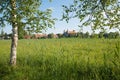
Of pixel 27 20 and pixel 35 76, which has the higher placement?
pixel 27 20

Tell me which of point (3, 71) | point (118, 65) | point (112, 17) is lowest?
point (3, 71)

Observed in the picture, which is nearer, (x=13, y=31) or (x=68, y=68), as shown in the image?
(x=68, y=68)

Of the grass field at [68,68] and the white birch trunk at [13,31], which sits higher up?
the white birch trunk at [13,31]

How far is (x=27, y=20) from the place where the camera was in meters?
12.9

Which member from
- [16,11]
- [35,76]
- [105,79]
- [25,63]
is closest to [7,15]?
[16,11]

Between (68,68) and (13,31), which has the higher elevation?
(13,31)

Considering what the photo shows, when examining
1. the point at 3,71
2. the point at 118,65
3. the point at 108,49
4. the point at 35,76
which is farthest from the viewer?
the point at 3,71

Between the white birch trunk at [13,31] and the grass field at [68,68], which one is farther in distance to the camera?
the white birch trunk at [13,31]

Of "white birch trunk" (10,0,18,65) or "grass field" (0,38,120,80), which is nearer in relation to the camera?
"grass field" (0,38,120,80)

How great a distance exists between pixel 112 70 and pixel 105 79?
43cm

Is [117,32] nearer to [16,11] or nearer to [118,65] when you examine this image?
[118,65]

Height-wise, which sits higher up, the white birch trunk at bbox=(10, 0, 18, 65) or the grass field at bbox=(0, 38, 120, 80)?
the white birch trunk at bbox=(10, 0, 18, 65)

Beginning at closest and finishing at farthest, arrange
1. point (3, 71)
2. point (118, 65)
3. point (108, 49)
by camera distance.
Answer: point (118, 65) < point (108, 49) < point (3, 71)

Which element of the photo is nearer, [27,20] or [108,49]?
[108,49]
